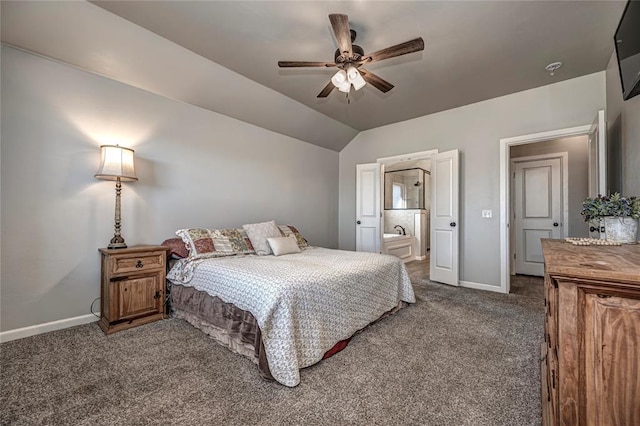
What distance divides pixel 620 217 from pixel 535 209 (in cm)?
376

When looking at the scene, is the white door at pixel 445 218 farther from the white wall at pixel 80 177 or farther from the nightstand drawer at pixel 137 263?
the nightstand drawer at pixel 137 263

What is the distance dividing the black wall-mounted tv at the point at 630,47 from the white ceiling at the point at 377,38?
54cm

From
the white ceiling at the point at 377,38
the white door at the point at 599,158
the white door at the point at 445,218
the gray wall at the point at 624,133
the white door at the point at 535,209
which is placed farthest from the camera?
the white door at the point at 535,209

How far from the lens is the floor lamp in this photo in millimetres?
2469

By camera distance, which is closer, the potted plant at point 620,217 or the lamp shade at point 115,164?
the potted plant at point 620,217

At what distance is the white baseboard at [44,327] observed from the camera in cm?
219

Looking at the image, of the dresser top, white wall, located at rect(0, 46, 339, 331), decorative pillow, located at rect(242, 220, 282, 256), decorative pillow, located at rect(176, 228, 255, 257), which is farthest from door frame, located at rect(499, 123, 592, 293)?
white wall, located at rect(0, 46, 339, 331)

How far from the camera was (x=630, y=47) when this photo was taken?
1695 mm

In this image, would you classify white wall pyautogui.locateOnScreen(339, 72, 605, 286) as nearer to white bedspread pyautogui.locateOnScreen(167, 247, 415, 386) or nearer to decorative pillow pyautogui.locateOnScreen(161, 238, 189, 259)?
white bedspread pyautogui.locateOnScreen(167, 247, 415, 386)

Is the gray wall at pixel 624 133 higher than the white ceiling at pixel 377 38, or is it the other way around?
the white ceiling at pixel 377 38

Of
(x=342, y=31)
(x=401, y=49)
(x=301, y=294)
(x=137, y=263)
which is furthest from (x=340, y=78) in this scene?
(x=137, y=263)

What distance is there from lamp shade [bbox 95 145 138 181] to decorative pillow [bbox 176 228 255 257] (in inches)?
30.7

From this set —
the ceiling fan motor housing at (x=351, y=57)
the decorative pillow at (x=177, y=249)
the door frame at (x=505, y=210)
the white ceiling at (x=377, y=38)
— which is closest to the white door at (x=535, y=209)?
the door frame at (x=505, y=210)

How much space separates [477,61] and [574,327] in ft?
9.62
